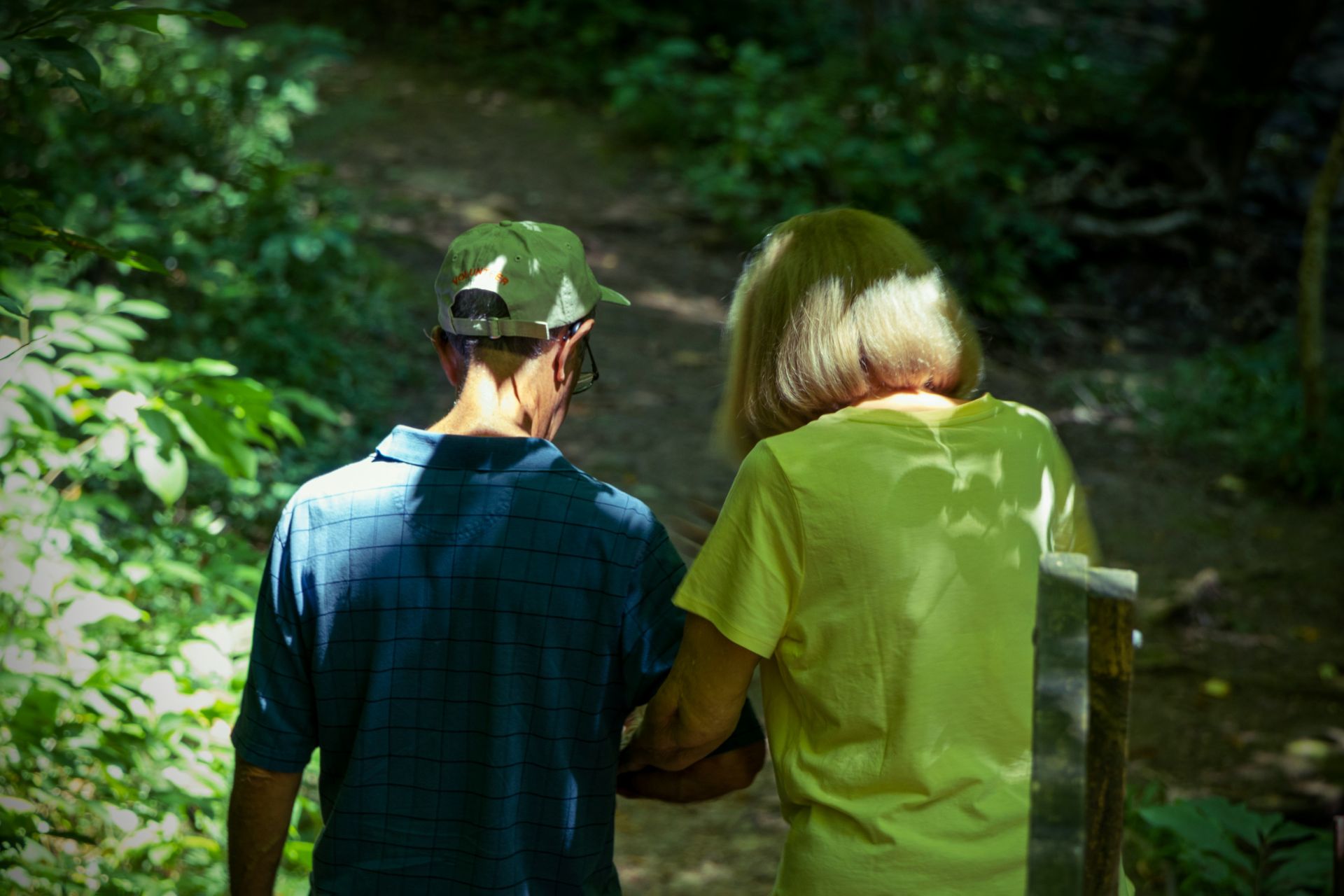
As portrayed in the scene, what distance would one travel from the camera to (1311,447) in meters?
7.59

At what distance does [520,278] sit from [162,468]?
141cm

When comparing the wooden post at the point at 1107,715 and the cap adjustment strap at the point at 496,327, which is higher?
the cap adjustment strap at the point at 496,327

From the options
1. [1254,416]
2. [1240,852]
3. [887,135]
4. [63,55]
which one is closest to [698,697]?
[63,55]

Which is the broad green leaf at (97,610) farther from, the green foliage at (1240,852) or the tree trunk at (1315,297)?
the tree trunk at (1315,297)

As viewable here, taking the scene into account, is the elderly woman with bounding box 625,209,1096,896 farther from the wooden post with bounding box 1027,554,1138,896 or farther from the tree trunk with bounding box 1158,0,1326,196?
the tree trunk with bounding box 1158,0,1326,196

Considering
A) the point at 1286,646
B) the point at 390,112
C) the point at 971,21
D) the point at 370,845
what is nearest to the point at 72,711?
the point at 370,845

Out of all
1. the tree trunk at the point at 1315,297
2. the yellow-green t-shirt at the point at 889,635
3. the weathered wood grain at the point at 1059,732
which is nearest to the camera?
the weathered wood grain at the point at 1059,732

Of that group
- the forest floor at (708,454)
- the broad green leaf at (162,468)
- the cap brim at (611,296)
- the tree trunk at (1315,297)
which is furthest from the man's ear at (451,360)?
the tree trunk at (1315,297)

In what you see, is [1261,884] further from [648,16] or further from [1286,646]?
[648,16]

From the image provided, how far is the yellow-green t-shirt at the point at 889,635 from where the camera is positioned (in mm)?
1642

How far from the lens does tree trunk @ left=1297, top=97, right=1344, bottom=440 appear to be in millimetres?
7141

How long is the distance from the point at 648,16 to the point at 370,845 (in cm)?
1204

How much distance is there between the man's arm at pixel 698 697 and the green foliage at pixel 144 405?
3.86 feet

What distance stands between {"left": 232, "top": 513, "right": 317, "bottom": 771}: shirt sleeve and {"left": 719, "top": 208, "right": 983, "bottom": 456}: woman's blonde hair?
0.77m
